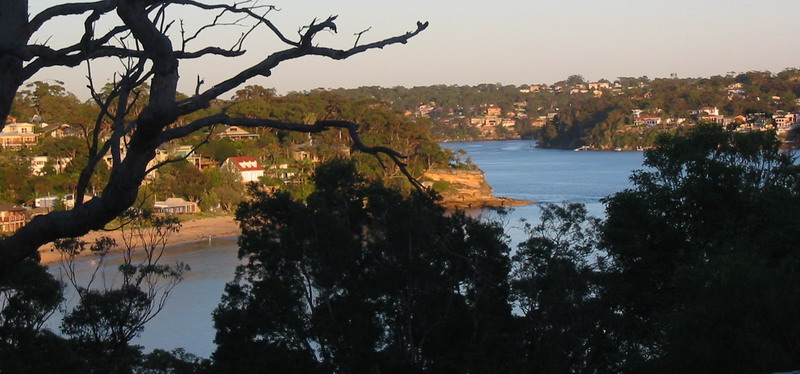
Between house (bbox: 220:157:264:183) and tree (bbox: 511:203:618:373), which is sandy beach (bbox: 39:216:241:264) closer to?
house (bbox: 220:157:264:183)

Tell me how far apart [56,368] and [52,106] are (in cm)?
2620

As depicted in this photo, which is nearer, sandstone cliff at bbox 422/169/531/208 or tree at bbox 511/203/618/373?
tree at bbox 511/203/618/373

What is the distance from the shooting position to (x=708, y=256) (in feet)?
23.8

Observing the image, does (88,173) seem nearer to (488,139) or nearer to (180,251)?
(180,251)

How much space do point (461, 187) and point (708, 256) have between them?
70.3 ft

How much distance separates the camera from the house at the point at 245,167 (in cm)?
2600

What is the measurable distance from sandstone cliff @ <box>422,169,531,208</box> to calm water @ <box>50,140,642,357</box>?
27.6 inches

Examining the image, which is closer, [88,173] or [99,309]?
[88,173]

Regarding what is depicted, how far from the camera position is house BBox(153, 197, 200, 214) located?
73.9 feet

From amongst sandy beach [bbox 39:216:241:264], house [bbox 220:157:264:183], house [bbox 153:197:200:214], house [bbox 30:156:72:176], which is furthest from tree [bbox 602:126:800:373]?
house [bbox 220:157:264:183]

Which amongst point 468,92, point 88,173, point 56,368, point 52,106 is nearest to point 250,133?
point 52,106

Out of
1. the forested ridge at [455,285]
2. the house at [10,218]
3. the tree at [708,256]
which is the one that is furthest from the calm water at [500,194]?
the house at [10,218]

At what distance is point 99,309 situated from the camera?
25.9 ft

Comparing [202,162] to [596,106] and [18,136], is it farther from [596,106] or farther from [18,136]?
[596,106]
